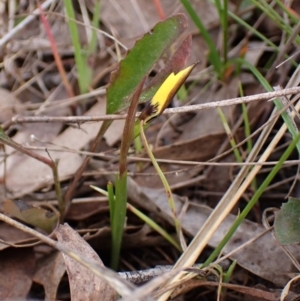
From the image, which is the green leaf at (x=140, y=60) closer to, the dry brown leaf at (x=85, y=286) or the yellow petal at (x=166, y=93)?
the yellow petal at (x=166, y=93)

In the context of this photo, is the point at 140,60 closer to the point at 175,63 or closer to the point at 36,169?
the point at 175,63

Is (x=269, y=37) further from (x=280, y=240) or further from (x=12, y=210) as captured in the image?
(x=12, y=210)

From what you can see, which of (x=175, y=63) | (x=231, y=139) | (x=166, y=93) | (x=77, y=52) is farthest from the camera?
(x=77, y=52)

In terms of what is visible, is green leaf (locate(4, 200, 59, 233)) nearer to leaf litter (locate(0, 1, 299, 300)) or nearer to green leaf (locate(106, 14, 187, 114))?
leaf litter (locate(0, 1, 299, 300))

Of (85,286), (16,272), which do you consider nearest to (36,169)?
(16,272)

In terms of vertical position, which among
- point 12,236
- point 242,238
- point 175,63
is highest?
point 175,63

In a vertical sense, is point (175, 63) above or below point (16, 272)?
above

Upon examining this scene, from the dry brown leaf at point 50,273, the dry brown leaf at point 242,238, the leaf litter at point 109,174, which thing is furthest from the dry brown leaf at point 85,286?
the dry brown leaf at point 242,238
